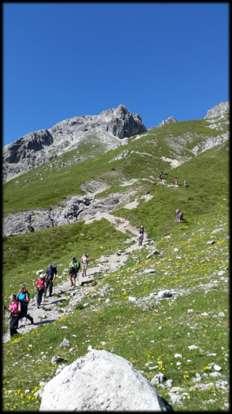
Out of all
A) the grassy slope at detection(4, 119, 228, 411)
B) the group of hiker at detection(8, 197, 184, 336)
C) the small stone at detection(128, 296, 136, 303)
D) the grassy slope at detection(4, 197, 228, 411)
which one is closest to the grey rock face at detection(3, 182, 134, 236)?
the group of hiker at detection(8, 197, 184, 336)

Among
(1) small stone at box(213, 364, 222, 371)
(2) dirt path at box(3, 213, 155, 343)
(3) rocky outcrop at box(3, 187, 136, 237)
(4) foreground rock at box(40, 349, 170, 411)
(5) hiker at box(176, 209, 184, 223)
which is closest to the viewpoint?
(4) foreground rock at box(40, 349, 170, 411)

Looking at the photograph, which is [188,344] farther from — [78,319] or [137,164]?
[137,164]

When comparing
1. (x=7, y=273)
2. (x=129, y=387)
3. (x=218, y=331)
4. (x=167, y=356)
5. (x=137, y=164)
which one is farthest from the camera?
(x=137, y=164)

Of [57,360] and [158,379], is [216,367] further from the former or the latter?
[57,360]

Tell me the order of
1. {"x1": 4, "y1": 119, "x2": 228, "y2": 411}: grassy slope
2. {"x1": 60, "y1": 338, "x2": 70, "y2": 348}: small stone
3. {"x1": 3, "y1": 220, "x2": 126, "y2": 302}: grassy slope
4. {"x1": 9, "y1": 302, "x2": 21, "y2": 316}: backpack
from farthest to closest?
{"x1": 3, "y1": 220, "x2": 126, "y2": 302}: grassy slope < {"x1": 9, "y1": 302, "x2": 21, "y2": 316}: backpack < {"x1": 60, "y1": 338, "x2": 70, "y2": 348}: small stone < {"x1": 4, "y1": 119, "x2": 228, "y2": 411}: grassy slope

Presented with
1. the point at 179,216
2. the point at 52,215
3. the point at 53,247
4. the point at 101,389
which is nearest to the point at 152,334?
the point at 101,389

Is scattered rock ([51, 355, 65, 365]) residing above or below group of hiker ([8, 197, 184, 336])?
below

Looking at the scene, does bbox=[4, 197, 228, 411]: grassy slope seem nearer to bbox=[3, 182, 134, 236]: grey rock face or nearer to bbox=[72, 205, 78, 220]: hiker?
bbox=[3, 182, 134, 236]: grey rock face

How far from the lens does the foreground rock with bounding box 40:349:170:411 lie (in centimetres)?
1470

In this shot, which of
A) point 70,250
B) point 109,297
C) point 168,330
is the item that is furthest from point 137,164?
point 168,330

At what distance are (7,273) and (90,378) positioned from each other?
158 feet

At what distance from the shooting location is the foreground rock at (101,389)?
14.7 meters

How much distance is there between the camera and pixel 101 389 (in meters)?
15.1

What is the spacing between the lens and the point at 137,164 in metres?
162
